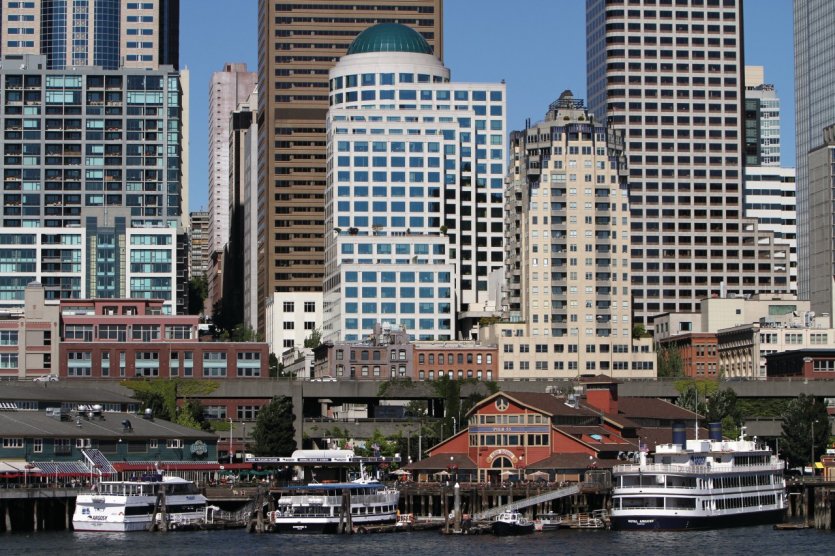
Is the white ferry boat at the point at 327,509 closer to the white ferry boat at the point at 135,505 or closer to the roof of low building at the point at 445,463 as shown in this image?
the white ferry boat at the point at 135,505

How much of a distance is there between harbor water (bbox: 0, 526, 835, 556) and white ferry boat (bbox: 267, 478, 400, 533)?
1.97 meters

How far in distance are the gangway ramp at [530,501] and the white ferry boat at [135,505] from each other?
27.5m

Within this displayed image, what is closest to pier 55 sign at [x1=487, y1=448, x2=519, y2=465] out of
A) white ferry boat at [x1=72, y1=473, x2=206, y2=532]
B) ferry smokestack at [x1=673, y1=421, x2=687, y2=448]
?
ferry smokestack at [x1=673, y1=421, x2=687, y2=448]

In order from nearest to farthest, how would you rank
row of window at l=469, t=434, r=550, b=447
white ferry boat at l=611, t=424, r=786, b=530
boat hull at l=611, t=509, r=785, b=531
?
boat hull at l=611, t=509, r=785, b=531 → white ferry boat at l=611, t=424, r=786, b=530 → row of window at l=469, t=434, r=550, b=447

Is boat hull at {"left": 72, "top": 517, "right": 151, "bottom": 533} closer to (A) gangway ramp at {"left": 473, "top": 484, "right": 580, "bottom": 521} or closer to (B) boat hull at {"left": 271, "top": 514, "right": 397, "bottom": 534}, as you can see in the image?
(B) boat hull at {"left": 271, "top": 514, "right": 397, "bottom": 534}

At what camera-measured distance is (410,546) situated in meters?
161

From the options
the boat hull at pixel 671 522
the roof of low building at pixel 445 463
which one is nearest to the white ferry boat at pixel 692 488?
the boat hull at pixel 671 522

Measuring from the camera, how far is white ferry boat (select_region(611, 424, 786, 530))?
556 ft

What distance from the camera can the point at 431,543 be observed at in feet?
535

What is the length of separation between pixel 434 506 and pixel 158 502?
3064cm

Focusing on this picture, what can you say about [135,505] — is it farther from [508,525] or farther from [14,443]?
[508,525]

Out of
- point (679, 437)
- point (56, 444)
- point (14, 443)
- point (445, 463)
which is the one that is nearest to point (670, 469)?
point (679, 437)

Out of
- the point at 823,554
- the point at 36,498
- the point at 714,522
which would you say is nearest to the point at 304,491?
the point at 36,498

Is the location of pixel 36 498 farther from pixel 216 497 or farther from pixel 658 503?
pixel 658 503
